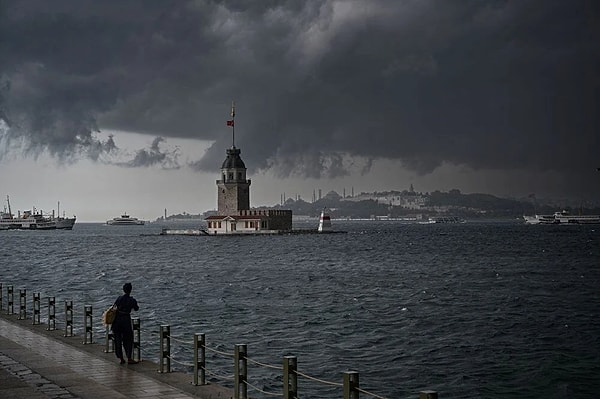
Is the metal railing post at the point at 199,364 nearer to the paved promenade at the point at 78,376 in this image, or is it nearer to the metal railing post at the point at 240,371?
the paved promenade at the point at 78,376

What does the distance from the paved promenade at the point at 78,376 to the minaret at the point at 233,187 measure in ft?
545

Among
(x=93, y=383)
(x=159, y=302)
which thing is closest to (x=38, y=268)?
(x=159, y=302)

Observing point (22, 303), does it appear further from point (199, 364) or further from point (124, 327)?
point (199, 364)

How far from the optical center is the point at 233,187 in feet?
615

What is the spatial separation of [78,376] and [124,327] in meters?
1.91

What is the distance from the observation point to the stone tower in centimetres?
18762

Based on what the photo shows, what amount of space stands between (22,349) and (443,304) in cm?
3324

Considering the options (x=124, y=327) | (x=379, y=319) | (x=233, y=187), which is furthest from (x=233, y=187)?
(x=124, y=327)

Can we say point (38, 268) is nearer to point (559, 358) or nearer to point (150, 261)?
point (150, 261)

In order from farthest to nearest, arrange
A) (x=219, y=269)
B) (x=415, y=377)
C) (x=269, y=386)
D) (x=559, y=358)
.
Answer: (x=219, y=269), (x=559, y=358), (x=415, y=377), (x=269, y=386)

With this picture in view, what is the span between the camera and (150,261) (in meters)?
101

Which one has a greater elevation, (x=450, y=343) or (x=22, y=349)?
(x=22, y=349)

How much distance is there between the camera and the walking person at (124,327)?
60.0ft

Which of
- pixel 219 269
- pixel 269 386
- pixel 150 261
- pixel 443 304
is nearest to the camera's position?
pixel 269 386
